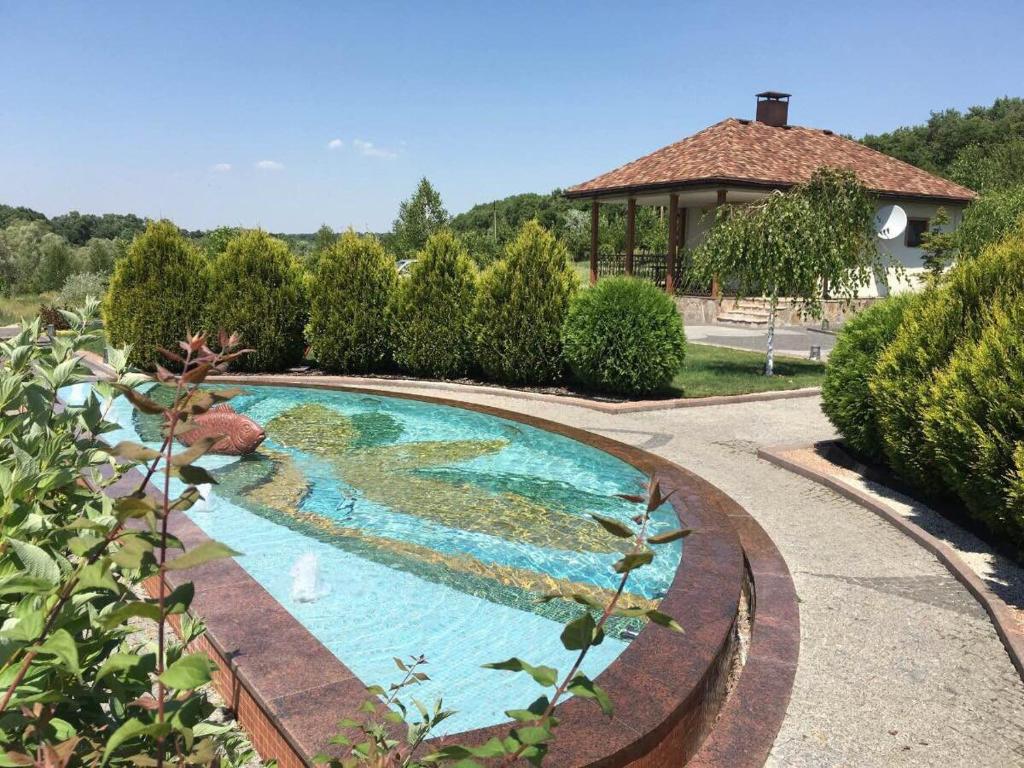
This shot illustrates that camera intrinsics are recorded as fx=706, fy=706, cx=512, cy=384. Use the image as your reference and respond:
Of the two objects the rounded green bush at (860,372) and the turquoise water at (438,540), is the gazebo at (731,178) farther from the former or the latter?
the turquoise water at (438,540)

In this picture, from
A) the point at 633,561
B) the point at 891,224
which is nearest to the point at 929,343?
the point at 633,561

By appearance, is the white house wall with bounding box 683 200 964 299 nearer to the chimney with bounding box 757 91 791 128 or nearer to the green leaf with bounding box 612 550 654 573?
the chimney with bounding box 757 91 791 128

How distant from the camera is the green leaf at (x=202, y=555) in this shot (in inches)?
36.2

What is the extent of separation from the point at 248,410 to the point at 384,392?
6.79 feet

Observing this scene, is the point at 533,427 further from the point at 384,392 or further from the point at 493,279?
the point at 493,279

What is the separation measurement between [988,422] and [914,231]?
1042 inches

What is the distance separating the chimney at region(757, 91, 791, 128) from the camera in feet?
93.2

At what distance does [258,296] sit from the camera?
43.9 feet

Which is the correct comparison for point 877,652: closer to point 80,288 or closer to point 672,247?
point 672,247

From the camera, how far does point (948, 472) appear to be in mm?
5375

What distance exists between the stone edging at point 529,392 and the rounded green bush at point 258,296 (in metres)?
0.68

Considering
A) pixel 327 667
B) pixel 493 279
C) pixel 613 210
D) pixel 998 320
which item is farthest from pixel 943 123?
pixel 327 667

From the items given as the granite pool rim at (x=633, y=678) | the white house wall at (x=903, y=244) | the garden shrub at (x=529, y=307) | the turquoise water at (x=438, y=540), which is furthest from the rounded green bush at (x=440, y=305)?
the white house wall at (x=903, y=244)

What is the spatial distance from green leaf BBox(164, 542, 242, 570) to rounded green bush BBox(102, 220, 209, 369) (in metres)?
13.7
